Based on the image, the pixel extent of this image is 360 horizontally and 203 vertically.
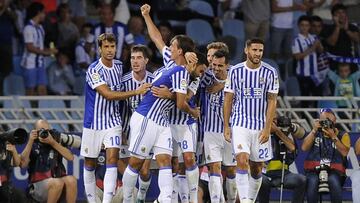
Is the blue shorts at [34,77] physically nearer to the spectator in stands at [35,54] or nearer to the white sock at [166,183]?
the spectator in stands at [35,54]

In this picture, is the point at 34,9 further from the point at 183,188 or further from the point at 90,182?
the point at 183,188

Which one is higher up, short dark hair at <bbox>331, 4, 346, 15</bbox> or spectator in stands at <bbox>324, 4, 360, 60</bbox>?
short dark hair at <bbox>331, 4, 346, 15</bbox>

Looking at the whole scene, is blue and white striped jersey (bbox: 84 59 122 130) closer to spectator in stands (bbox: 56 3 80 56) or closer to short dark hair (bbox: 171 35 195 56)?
short dark hair (bbox: 171 35 195 56)

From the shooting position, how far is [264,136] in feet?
67.2

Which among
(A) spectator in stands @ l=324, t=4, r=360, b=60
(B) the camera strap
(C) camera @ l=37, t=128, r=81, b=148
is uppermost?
(A) spectator in stands @ l=324, t=4, r=360, b=60

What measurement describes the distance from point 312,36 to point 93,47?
12.8 feet

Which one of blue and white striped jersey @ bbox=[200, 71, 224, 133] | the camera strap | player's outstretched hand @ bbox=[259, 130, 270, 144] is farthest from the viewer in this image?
the camera strap

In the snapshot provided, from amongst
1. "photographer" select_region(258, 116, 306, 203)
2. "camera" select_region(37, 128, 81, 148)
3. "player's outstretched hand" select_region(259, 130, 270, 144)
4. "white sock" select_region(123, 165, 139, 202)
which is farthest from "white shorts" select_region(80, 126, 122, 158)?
"photographer" select_region(258, 116, 306, 203)

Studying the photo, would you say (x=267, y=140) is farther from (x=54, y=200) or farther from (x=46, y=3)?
(x=46, y=3)

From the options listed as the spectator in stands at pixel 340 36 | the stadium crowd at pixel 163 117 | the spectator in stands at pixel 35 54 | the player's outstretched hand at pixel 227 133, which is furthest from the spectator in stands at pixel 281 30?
the player's outstretched hand at pixel 227 133

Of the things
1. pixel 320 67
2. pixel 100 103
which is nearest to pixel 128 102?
pixel 100 103

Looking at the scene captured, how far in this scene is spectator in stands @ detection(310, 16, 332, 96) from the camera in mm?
27375

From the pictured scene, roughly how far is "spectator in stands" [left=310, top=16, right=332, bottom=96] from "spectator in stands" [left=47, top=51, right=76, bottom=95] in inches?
169

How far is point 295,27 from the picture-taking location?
27953 millimetres
